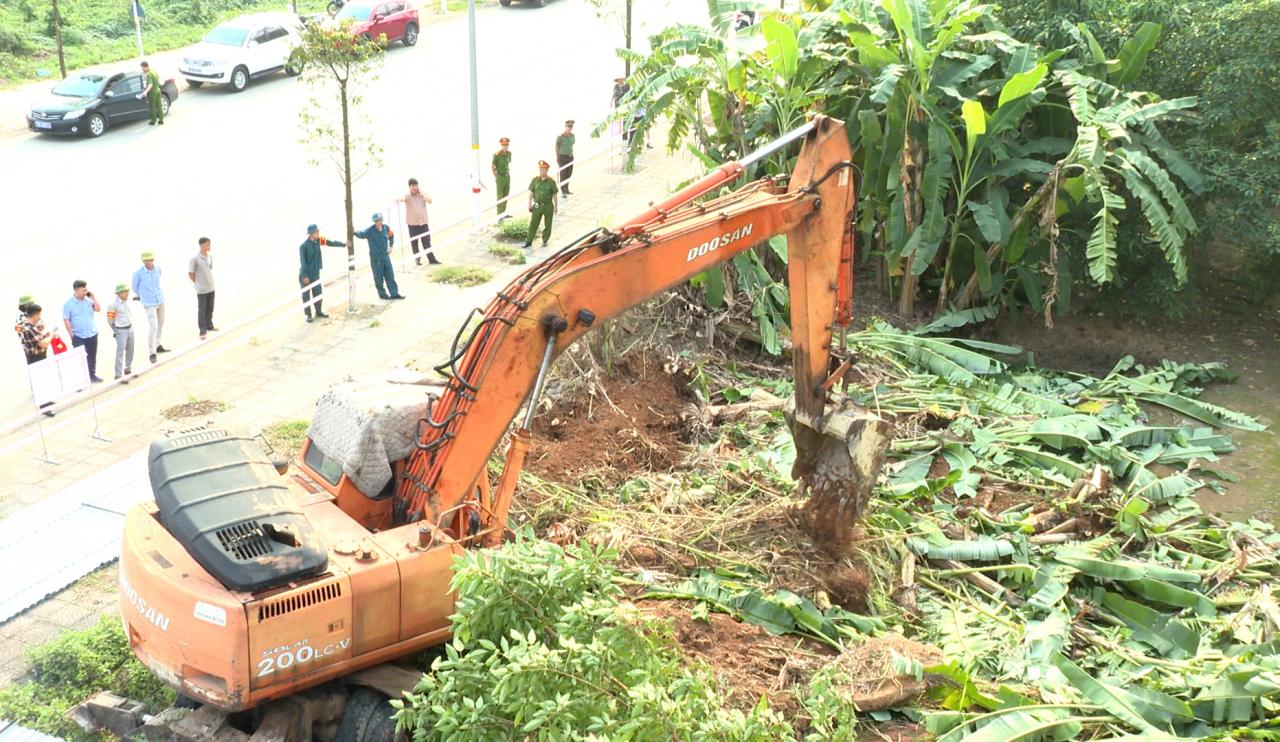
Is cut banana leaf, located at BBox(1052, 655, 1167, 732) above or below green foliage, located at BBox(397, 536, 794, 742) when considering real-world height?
below

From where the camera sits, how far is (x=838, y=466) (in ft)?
32.3

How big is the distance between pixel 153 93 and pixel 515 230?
1005 centimetres

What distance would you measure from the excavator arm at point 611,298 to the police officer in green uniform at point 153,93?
62.7ft

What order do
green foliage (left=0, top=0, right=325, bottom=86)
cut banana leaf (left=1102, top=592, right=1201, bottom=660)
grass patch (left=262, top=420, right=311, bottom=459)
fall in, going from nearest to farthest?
cut banana leaf (left=1102, top=592, right=1201, bottom=660) < grass patch (left=262, top=420, right=311, bottom=459) < green foliage (left=0, top=0, right=325, bottom=86)

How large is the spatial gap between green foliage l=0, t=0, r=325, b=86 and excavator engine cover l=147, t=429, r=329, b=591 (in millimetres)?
23035

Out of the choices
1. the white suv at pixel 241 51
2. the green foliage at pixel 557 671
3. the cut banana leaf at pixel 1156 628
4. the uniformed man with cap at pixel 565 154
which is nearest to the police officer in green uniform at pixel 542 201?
the uniformed man with cap at pixel 565 154

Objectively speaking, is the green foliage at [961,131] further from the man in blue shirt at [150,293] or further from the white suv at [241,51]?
the white suv at [241,51]

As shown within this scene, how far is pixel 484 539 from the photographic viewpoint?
352 inches

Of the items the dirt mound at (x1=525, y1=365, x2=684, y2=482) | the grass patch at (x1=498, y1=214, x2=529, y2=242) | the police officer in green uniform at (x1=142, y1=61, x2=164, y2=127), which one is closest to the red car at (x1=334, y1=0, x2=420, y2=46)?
the police officer in green uniform at (x1=142, y1=61, x2=164, y2=127)

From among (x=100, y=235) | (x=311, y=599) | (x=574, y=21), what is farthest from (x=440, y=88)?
(x=311, y=599)

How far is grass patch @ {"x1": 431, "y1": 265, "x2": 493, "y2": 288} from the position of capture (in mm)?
18109

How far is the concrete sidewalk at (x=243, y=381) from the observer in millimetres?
10539

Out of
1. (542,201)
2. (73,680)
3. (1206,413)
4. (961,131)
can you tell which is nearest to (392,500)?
(73,680)

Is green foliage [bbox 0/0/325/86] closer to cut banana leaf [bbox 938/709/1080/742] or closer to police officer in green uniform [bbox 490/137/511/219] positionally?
police officer in green uniform [bbox 490/137/511/219]
